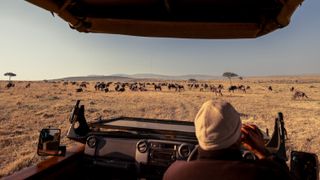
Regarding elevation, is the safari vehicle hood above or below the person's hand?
above

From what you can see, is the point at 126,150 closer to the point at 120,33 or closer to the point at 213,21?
the point at 120,33

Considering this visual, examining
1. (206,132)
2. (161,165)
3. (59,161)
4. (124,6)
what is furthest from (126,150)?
(206,132)

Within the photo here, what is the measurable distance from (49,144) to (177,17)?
1.63m

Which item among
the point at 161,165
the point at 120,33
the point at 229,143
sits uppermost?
the point at 120,33

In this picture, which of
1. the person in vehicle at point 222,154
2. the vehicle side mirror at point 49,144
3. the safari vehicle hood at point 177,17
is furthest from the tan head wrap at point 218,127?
the vehicle side mirror at point 49,144

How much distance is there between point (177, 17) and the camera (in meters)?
2.94

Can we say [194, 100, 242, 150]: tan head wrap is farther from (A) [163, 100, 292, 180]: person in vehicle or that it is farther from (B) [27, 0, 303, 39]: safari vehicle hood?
(B) [27, 0, 303, 39]: safari vehicle hood

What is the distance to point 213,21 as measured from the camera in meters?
2.94

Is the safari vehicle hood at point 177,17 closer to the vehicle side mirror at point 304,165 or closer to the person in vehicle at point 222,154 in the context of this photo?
the vehicle side mirror at point 304,165

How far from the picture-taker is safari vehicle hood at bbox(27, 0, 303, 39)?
2.78 m

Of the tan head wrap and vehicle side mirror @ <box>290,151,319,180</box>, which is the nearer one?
the tan head wrap

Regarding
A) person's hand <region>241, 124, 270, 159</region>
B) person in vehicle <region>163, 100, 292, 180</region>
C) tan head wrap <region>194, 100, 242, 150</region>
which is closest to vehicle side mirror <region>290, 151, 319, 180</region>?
person's hand <region>241, 124, 270, 159</region>

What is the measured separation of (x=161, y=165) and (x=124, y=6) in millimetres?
1493

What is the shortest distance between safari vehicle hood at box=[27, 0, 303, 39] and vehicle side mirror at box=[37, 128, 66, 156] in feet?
3.32
